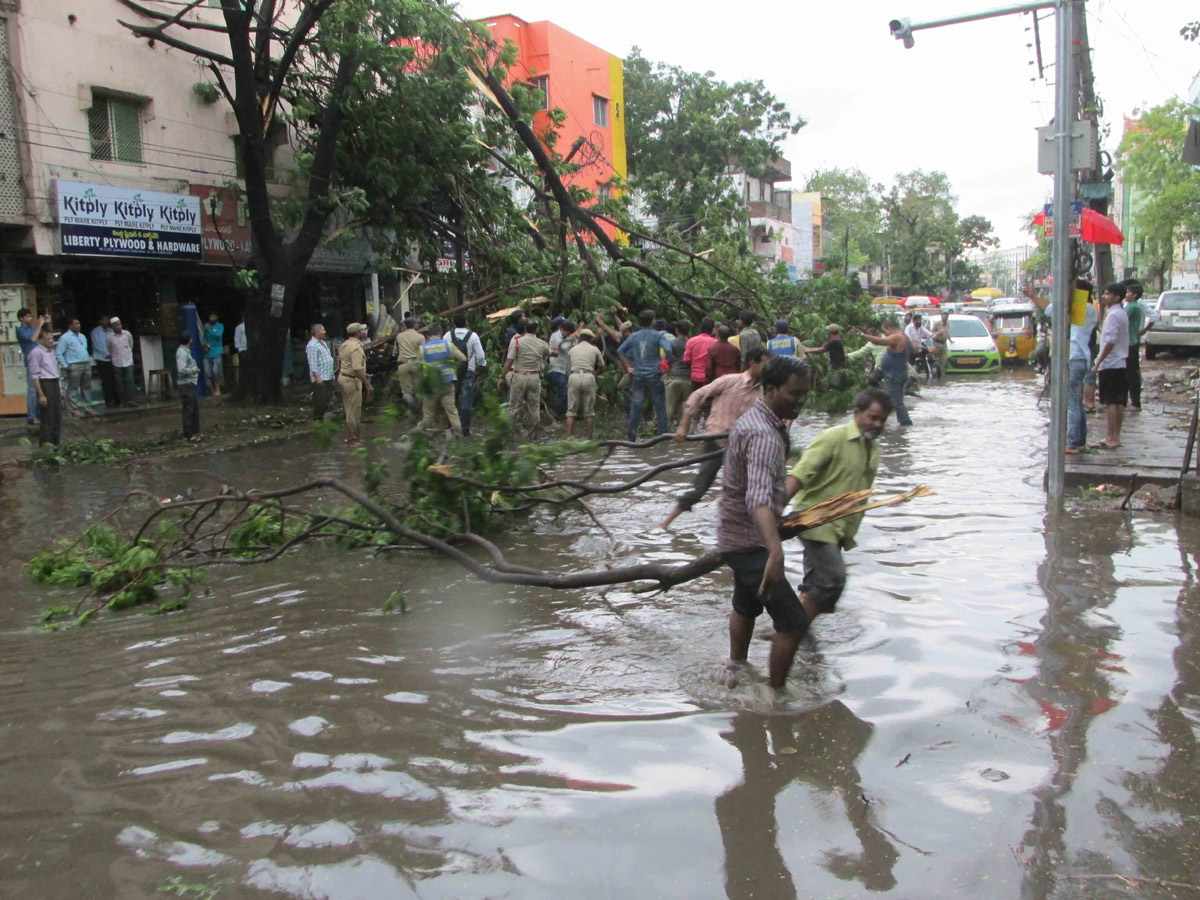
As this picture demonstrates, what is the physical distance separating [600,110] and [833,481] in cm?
3378

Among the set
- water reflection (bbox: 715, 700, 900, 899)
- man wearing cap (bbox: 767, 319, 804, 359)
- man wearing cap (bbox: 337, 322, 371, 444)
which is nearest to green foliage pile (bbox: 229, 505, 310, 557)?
water reflection (bbox: 715, 700, 900, 899)

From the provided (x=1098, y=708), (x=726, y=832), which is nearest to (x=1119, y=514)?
(x=1098, y=708)

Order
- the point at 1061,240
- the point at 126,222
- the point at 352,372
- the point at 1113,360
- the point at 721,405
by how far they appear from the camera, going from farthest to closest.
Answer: the point at 126,222 < the point at 352,372 < the point at 1113,360 < the point at 1061,240 < the point at 721,405

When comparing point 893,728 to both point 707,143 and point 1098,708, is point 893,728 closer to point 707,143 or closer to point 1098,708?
point 1098,708

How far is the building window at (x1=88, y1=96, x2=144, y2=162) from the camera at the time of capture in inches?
722

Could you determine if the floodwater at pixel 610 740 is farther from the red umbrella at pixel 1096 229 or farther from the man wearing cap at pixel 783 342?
the man wearing cap at pixel 783 342

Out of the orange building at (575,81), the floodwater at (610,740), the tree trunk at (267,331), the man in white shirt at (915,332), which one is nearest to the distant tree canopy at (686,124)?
the orange building at (575,81)

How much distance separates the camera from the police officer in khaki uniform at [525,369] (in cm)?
1396

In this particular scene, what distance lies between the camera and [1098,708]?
15.7 feet

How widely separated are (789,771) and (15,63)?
17489 millimetres

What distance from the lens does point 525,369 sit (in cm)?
1395

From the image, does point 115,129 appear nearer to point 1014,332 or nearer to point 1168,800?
point 1168,800

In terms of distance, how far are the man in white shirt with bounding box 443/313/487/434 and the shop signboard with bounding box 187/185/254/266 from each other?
637 centimetres

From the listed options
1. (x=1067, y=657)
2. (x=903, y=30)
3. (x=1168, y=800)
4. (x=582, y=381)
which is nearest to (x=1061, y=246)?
(x=903, y=30)
